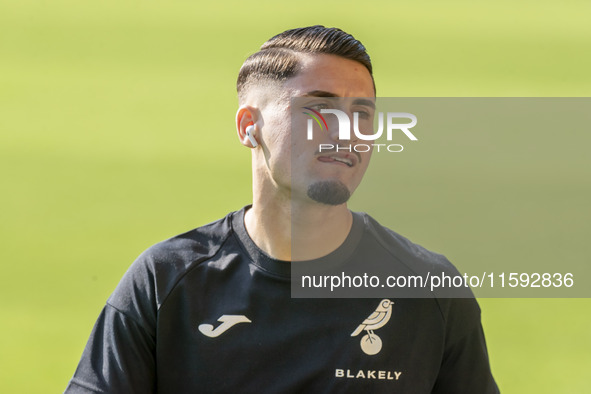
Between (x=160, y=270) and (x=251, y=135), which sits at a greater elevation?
(x=251, y=135)

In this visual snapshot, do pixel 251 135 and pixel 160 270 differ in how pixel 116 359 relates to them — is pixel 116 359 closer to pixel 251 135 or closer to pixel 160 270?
pixel 160 270

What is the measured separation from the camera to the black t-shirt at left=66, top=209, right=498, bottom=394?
1130mm

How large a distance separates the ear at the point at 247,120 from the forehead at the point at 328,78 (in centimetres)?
8

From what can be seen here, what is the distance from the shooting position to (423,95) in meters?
1.87

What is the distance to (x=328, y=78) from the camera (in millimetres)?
1172

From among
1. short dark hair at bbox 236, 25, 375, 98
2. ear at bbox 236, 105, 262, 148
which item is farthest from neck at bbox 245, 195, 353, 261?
short dark hair at bbox 236, 25, 375, 98

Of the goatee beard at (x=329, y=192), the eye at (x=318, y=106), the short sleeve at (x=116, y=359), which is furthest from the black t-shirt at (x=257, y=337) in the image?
the eye at (x=318, y=106)

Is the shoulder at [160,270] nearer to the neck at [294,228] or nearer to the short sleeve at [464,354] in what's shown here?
the neck at [294,228]

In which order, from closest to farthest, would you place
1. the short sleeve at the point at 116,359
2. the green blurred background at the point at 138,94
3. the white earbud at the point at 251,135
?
the short sleeve at the point at 116,359 → the white earbud at the point at 251,135 → the green blurred background at the point at 138,94

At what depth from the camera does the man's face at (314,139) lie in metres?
1.15

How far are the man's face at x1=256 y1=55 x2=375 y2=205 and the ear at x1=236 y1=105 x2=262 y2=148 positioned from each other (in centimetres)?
3

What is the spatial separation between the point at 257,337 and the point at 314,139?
13.3 inches

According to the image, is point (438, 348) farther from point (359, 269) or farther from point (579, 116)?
point (579, 116)

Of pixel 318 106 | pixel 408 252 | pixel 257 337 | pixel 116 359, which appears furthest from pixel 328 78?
pixel 116 359
